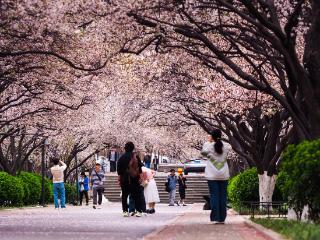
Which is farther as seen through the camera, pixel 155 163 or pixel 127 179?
pixel 155 163

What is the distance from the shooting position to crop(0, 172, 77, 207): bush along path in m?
36.8

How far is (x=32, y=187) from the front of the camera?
4359 centimetres

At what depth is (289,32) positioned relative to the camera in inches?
667

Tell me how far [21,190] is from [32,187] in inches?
211

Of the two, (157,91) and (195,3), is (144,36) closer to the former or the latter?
(195,3)

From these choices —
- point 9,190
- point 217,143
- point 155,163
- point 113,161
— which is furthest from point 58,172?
point 155,163

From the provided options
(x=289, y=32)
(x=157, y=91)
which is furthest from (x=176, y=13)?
(x=157, y=91)

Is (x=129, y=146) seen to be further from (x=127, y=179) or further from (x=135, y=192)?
(x=135, y=192)

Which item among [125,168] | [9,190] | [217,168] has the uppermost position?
[9,190]

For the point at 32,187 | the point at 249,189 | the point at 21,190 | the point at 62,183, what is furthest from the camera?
the point at 32,187

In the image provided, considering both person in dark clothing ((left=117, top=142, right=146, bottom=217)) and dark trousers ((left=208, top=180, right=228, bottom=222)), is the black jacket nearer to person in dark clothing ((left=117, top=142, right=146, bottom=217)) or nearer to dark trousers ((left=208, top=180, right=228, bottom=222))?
person in dark clothing ((left=117, top=142, right=146, bottom=217))

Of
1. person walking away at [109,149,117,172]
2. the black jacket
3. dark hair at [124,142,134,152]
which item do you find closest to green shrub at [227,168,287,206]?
the black jacket

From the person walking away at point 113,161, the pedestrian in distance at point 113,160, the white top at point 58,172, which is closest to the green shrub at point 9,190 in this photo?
the white top at point 58,172

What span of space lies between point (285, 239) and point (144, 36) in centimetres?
1073
